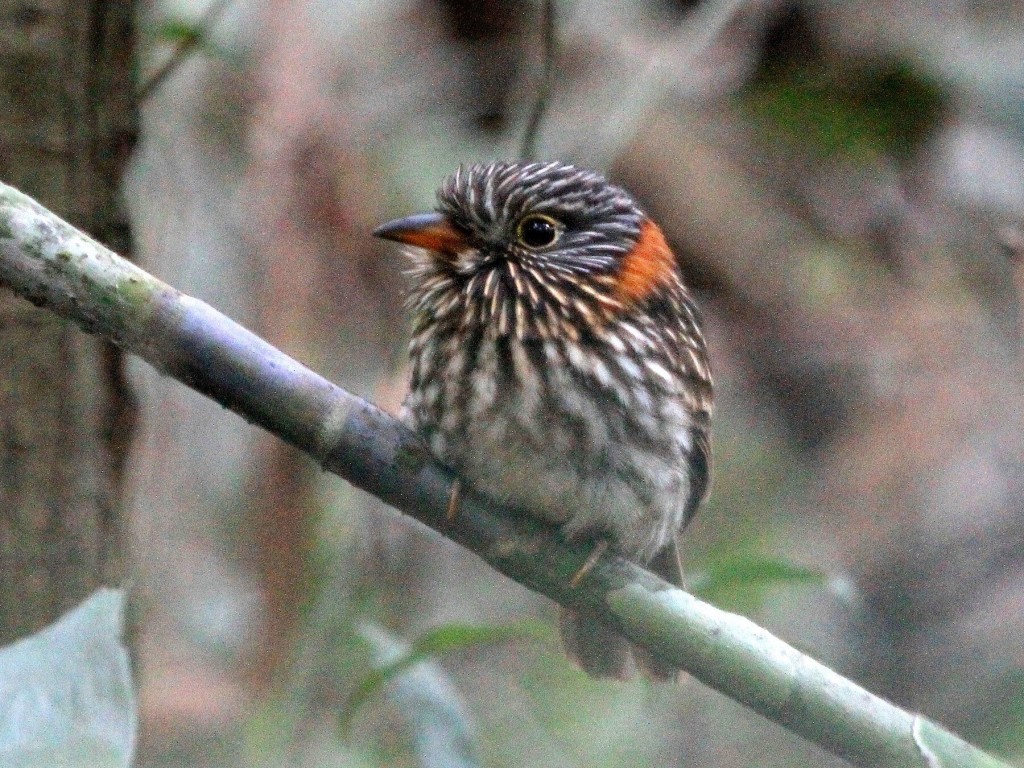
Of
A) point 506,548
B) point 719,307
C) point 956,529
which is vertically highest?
point 506,548

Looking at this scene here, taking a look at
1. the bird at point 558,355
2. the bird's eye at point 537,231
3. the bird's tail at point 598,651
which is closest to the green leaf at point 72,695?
the bird at point 558,355

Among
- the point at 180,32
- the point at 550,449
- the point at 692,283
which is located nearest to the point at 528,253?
the point at 550,449

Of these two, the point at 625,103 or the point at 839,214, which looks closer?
the point at 625,103

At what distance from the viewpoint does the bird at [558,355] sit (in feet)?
8.09

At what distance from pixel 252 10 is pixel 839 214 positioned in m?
1.64

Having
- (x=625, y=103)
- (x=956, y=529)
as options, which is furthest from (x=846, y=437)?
(x=625, y=103)

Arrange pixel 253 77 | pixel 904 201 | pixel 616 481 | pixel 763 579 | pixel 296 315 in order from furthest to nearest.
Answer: pixel 904 201 < pixel 253 77 < pixel 296 315 < pixel 763 579 < pixel 616 481

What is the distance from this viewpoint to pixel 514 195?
2.67 meters

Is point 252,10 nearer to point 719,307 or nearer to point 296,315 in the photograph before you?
point 296,315

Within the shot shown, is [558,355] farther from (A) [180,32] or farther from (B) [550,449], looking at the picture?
(A) [180,32]

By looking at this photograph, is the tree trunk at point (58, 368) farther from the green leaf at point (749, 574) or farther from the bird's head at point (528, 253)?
the green leaf at point (749, 574)

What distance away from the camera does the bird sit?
8.09 ft

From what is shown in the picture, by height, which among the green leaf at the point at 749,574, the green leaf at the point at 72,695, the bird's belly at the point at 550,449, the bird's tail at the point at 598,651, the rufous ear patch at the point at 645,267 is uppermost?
the rufous ear patch at the point at 645,267

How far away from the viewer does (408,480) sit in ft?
6.78
